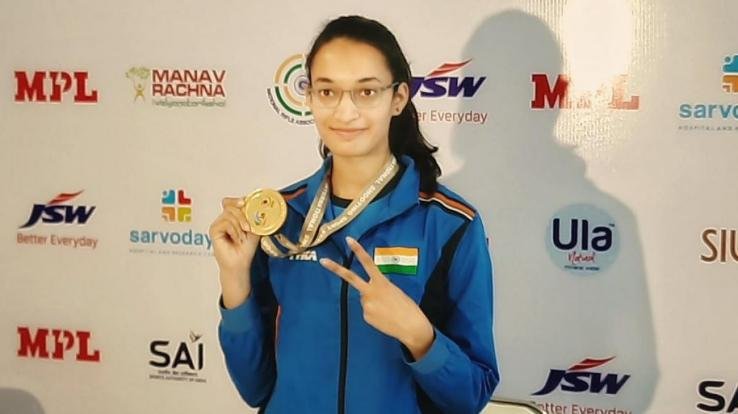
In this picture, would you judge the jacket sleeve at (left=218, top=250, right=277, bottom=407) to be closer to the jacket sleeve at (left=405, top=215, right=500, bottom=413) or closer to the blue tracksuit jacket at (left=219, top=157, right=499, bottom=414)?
the blue tracksuit jacket at (left=219, top=157, right=499, bottom=414)

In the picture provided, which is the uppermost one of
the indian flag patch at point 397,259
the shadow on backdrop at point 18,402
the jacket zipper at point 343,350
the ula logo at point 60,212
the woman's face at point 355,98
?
the woman's face at point 355,98

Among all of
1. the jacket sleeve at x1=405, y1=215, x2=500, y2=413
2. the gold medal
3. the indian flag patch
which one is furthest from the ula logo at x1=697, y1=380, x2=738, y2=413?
the gold medal

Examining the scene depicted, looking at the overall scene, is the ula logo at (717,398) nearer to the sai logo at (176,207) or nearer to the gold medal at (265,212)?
the gold medal at (265,212)

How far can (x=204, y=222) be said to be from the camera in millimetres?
2270

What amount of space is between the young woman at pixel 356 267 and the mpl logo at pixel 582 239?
0.41m

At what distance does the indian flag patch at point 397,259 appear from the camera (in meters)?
1.69

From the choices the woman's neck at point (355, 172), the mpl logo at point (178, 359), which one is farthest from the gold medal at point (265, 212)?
the mpl logo at point (178, 359)

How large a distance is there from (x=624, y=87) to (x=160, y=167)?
48.4 inches

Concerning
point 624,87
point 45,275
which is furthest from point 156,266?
point 624,87

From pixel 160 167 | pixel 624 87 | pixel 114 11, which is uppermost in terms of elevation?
pixel 114 11

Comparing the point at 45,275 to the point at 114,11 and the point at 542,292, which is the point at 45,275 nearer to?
the point at 114,11

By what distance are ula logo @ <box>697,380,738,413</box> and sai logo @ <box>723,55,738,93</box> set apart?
696 mm

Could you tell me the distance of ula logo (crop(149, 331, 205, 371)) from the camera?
90.1 inches

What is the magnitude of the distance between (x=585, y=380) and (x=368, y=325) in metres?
0.68
